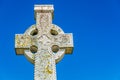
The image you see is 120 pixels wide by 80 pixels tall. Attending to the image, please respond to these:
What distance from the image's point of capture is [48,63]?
363 inches

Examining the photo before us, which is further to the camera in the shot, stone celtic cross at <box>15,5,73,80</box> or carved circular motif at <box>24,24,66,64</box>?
carved circular motif at <box>24,24,66,64</box>

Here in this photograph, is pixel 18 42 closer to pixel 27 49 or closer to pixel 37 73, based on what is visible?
pixel 27 49

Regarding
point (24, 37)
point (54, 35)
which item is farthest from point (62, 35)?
point (24, 37)

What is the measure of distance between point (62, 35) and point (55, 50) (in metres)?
0.46

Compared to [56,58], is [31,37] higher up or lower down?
higher up

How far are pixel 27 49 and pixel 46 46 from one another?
1.65ft

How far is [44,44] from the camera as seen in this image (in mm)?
9633

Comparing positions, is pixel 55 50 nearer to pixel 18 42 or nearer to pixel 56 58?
pixel 56 58

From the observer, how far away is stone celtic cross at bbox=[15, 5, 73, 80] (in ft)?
30.0

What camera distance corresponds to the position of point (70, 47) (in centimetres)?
973

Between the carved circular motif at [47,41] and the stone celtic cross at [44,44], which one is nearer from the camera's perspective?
the stone celtic cross at [44,44]

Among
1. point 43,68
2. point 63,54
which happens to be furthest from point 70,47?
point 43,68

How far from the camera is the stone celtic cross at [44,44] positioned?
916cm

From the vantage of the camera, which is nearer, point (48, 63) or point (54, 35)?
point (48, 63)
